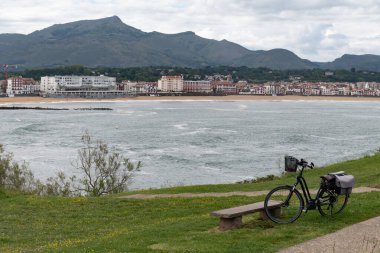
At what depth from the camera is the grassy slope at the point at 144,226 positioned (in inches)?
382

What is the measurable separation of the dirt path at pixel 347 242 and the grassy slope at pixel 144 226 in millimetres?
275

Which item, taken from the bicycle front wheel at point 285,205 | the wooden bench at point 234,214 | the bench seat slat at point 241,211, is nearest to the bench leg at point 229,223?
the wooden bench at point 234,214

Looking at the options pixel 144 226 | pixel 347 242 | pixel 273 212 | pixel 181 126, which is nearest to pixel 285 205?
pixel 273 212

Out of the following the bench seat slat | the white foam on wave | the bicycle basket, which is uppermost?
the bicycle basket

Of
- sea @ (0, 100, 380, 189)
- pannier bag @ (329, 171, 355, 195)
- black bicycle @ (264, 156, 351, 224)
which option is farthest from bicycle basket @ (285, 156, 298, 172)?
sea @ (0, 100, 380, 189)

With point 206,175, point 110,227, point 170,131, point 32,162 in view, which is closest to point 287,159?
point 110,227

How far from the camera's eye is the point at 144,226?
1251cm

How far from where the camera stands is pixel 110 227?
13070 mm

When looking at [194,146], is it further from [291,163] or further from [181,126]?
[291,163]

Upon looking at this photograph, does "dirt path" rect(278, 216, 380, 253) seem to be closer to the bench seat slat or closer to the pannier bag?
the pannier bag

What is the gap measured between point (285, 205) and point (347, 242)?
1.75m

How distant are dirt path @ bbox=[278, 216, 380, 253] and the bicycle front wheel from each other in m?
1.06

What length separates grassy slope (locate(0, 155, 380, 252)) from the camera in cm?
970

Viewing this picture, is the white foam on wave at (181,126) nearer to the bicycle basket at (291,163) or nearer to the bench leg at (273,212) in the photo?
the bench leg at (273,212)
